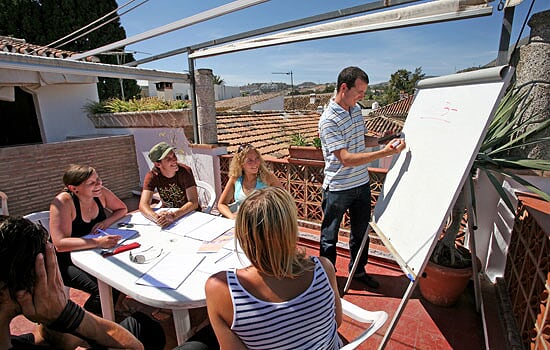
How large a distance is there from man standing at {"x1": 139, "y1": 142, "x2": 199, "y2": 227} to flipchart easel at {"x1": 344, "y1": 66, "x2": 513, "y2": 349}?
67.3 inches

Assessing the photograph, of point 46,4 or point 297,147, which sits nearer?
point 297,147

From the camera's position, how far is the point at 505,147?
194cm

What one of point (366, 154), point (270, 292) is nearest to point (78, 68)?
point (366, 154)

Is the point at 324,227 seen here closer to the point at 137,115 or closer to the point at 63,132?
the point at 137,115

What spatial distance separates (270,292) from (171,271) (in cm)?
80

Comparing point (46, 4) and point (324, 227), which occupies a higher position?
point (46, 4)

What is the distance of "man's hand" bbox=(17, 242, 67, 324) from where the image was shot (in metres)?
1.02

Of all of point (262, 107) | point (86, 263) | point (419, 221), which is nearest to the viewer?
point (419, 221)

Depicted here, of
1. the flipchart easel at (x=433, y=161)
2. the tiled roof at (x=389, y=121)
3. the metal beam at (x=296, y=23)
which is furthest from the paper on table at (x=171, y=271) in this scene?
the tiled roof at (x=389, y=121)

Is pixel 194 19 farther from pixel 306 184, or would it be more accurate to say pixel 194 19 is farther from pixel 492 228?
pixel 492 228

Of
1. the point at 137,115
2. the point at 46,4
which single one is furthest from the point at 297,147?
the point at 46,4

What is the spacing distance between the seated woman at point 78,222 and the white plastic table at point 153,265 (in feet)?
0.32

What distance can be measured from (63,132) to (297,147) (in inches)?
246

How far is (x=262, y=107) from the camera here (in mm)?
16016
